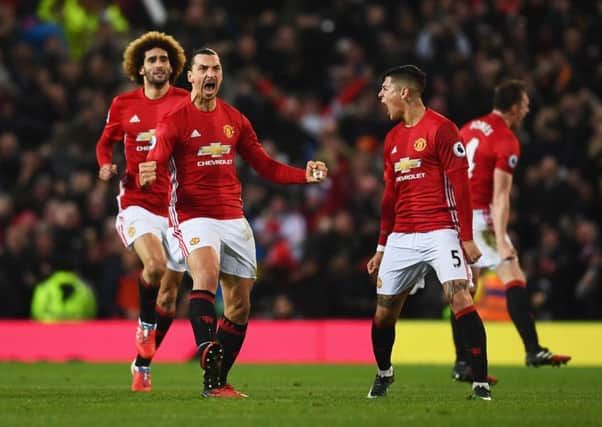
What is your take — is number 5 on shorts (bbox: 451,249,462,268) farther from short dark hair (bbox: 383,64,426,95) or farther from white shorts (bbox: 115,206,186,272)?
white shorts (bbox: 115,206,186,272)

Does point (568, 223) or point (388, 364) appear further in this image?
point (568, 223)

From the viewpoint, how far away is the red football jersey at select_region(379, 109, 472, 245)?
10.3 m

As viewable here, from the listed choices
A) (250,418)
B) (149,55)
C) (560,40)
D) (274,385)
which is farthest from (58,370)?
(560,40)

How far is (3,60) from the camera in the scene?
2206 centimetres

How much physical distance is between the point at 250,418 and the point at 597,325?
383 inches

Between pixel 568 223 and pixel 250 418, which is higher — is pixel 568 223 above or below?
above

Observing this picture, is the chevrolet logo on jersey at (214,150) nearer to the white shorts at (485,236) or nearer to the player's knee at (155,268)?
the player's knee at (155,268)

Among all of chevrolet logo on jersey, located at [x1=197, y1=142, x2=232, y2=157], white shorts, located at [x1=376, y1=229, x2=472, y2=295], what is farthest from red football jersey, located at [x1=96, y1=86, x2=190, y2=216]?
white shorts, located at [x1=376, y1=229, x2=472, y2=295]

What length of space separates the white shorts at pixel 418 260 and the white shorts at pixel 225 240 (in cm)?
104

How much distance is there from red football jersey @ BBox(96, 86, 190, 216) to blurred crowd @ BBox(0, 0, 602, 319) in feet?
23.1

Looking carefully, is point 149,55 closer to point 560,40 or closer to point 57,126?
point 57,126

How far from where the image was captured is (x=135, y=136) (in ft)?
39.9

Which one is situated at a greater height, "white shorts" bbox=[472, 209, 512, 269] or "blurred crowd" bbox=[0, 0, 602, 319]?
"blurred crowd" bbox=[0, 0, 602, 319]

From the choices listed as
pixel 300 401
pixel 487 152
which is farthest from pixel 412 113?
pixel 487 152
